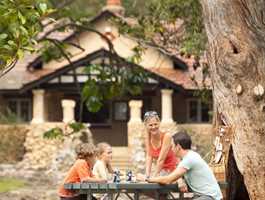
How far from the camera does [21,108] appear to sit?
33.8 meters

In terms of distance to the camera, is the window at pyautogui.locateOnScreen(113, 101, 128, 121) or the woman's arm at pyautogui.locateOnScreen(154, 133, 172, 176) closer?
the woman's arm at pyautogui.locateOnScreen(154, 133, 172, 176)

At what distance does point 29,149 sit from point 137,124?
4.00 m

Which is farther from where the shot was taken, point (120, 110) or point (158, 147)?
point (120, 110)

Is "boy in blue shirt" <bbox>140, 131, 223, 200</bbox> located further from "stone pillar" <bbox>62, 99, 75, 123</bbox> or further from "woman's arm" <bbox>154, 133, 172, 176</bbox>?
"stone pillar" <bbox>62, 99, 75, 123</bbox>

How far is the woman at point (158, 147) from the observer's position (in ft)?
34.0

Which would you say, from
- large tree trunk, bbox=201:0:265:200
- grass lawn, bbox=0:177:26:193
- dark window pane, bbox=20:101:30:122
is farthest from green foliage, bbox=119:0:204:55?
dark window pane, bbox=20:101:30:122

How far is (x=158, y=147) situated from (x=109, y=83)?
24.8ft

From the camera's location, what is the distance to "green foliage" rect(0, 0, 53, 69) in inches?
409

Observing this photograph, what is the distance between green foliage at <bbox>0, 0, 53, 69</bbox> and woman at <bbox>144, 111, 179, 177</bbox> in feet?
6.01

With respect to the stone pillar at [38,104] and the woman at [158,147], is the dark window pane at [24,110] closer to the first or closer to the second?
the stone pillar at [38,104]

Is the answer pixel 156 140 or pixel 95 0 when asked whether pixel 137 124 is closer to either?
pixel 95 0

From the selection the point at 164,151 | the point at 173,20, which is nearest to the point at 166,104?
the point at 173,20

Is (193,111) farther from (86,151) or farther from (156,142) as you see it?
(86,151)

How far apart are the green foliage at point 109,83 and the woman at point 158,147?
6.34 metres
